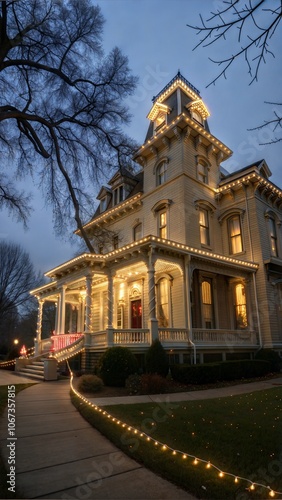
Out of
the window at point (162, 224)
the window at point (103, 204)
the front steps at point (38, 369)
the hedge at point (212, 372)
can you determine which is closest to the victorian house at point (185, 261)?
the window at point (162, 224)

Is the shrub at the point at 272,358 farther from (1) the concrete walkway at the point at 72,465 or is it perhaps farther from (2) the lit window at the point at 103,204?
(2) the lit window at the point at 103,204

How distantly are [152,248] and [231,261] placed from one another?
4.54 meters

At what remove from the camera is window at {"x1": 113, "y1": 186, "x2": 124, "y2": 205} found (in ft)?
70.0

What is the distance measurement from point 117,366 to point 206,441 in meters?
6.58

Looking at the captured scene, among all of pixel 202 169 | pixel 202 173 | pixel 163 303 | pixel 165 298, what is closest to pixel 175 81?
pixel 202 169

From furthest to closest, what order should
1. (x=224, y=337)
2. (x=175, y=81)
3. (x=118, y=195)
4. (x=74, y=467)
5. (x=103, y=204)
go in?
(x=103, y=204), (x=118, y=195), (x=175, y=81), (x=224, y=337), (x=74, y=467)

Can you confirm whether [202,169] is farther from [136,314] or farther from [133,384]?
[133,384]

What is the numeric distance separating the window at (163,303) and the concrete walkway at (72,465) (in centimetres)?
938

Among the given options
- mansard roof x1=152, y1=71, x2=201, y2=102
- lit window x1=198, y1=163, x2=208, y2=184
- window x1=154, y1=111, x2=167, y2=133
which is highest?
mansard roof x1=152, y1=71, x2=201, y2=102

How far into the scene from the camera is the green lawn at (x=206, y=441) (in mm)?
3264

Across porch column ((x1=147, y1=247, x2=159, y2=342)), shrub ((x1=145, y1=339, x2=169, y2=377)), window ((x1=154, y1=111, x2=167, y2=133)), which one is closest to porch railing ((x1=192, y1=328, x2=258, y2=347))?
porch column ((x1=147, y1=247, x2=159, y2=342))

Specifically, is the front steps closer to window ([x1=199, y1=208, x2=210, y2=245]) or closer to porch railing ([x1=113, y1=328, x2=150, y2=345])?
porch railing ([x1=113, y1=328, x2=150, y2=345])

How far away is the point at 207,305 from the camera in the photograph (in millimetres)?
15641

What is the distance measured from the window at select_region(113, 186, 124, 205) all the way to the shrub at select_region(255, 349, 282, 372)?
41.7 feet
